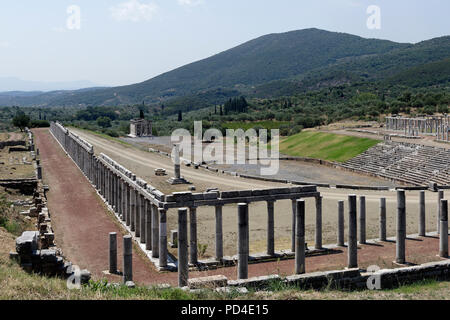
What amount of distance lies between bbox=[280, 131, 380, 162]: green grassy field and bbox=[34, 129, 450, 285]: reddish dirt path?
31.6 meters

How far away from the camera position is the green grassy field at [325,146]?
63500 mm

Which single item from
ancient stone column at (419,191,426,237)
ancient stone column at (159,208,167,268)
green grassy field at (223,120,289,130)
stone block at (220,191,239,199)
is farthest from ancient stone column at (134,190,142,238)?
green grassy field at (223,120,289,130)

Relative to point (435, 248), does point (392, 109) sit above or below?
above

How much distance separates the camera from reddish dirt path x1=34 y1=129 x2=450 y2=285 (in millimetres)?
20891

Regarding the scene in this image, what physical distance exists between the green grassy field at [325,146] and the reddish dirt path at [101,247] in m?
31.6

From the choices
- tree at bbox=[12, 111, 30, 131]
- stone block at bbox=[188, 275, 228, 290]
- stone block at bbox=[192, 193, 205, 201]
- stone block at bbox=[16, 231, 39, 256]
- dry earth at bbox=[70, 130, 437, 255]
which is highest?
tree at bbox=[12, 111, 30, 131]

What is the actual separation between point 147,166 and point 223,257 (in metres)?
35.7

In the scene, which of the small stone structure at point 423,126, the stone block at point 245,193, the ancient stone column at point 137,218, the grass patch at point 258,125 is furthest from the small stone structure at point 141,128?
the stone block at point 245,193

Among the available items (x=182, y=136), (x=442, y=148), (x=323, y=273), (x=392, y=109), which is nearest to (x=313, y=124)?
(x=392, y=109)

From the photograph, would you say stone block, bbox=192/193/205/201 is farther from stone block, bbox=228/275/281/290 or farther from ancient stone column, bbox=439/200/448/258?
ancient stone column, bbox=439/200/448/258

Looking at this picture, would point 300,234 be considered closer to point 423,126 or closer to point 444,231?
point 444,231

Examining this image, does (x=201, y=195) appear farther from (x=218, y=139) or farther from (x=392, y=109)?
(x=392, y=109)

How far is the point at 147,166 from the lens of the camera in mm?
A: 57625
